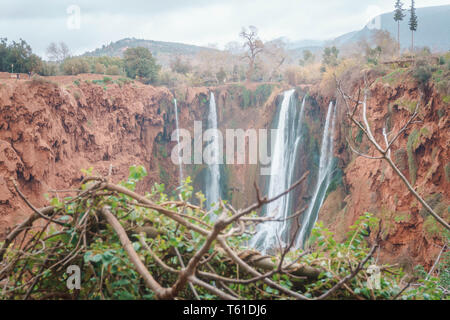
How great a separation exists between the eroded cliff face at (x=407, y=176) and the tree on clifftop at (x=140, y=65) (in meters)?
18.2

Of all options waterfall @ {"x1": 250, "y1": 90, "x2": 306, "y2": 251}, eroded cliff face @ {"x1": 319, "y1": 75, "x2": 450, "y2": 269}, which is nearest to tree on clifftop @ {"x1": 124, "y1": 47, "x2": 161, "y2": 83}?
waterfall @ {"x1": 250, "y1": 90, "x2": 306, "y2": 251}

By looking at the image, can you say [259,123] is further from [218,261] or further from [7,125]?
[218,261]

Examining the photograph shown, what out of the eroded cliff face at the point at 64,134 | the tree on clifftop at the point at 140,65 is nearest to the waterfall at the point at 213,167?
the eroded cliff face at the point at 64,134

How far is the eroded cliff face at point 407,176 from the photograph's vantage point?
36.7ft

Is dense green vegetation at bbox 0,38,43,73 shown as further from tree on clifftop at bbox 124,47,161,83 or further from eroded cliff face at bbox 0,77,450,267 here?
tree on clifftop at bbox 124,47,161,83

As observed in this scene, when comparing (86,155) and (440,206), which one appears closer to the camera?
(440,206)

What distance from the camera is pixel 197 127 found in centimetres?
2817

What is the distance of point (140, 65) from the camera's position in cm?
2836

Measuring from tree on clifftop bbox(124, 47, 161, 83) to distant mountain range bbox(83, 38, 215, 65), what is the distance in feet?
162

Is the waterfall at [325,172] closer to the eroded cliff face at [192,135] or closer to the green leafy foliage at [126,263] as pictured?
the eroded cliff face at [192,135]

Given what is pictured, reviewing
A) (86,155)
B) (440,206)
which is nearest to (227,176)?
(86,155)

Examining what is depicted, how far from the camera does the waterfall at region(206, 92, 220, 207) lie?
27141 mm

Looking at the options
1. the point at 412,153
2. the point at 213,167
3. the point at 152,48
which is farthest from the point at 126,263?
the point at 152,48
